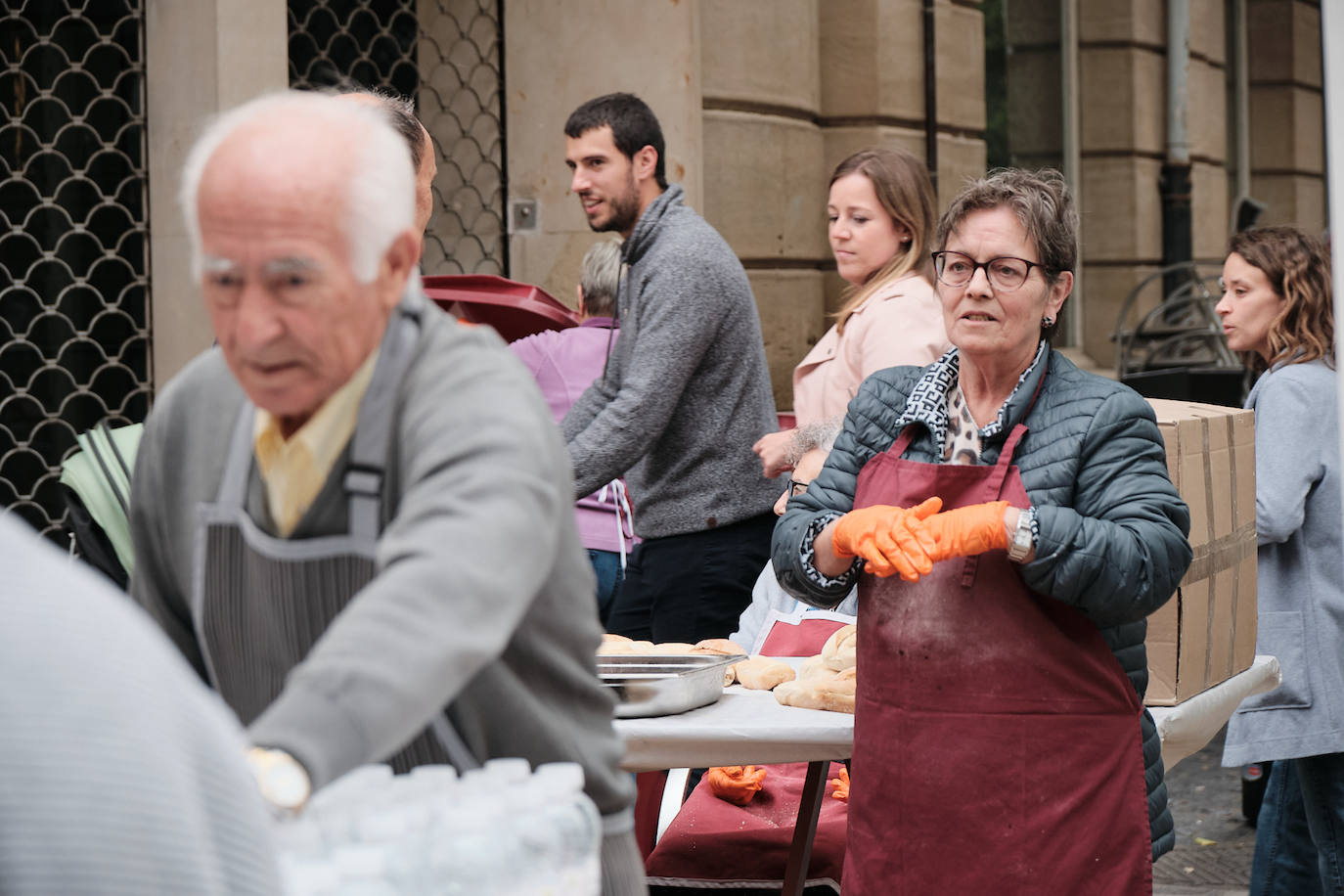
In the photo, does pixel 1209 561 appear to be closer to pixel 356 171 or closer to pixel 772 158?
pixel 356 171

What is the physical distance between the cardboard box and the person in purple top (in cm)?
156

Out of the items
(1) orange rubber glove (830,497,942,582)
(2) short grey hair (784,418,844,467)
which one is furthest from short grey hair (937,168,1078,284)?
(2) short grey hair (784,418,844,467)

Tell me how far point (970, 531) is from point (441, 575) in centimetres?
163

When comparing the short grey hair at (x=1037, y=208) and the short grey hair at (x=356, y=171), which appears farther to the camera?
the short grey hair at (x=1037, y=208)

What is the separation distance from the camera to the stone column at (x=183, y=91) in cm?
537

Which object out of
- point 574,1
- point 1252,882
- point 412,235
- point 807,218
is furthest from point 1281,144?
point 412,235

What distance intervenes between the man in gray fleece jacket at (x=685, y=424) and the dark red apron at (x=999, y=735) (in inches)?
50.4

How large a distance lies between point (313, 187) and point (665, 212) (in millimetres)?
3139

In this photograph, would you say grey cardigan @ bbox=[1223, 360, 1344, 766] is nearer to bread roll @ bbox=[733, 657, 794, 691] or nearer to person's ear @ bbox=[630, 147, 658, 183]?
bread roll @ bbox=[733, 657, 794, 691]

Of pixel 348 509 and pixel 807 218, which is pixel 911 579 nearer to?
pixel 348 509

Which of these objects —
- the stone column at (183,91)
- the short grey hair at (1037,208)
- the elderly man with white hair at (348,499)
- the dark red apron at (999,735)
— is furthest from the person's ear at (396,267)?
the stone column at (183,91)

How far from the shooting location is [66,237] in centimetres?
544

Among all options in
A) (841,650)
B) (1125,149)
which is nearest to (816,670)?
(841,650)

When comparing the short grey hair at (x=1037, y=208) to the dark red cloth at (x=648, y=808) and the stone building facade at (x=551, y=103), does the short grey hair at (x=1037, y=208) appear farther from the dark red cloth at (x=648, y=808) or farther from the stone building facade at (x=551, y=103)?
the stone building facade at (x=551, y=103)
